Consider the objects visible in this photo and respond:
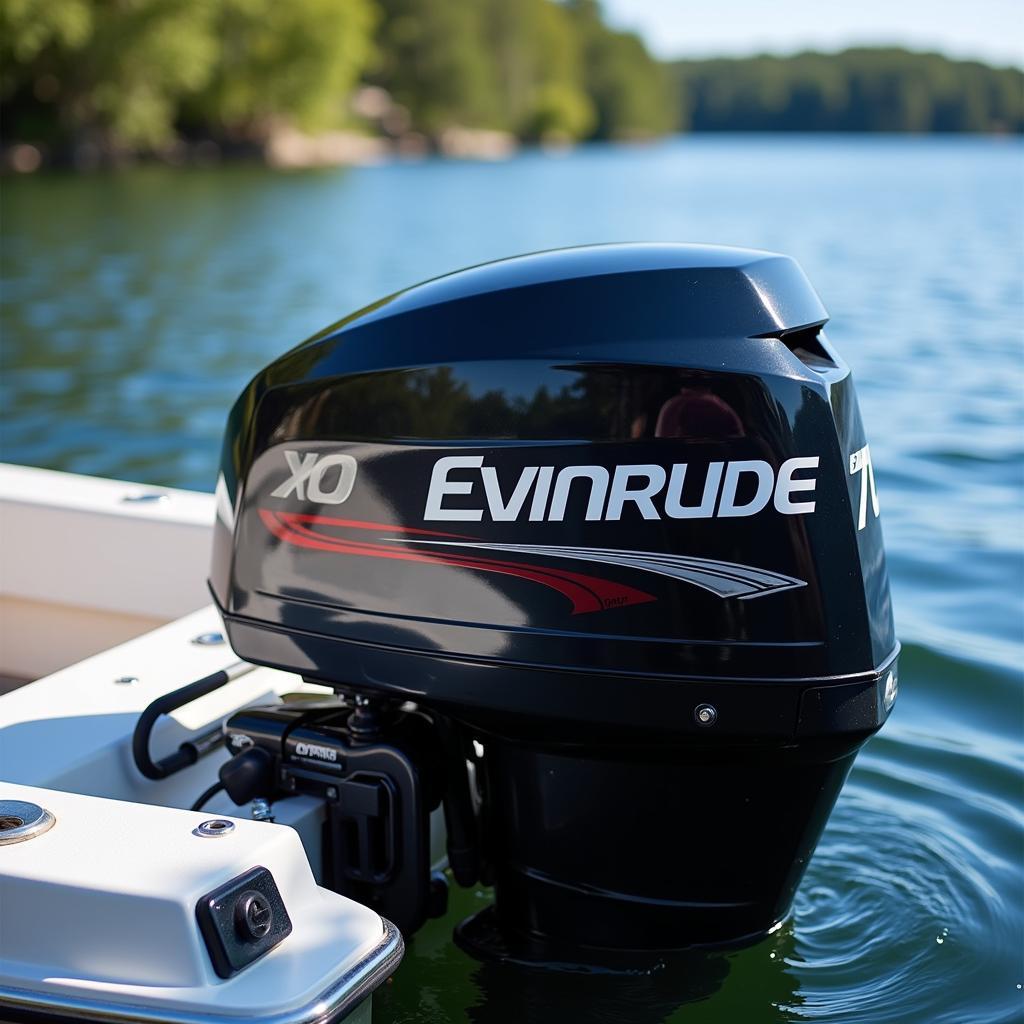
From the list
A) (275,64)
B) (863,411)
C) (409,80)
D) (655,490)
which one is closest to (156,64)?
(275,64)

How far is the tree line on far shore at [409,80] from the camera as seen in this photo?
27.9 metres

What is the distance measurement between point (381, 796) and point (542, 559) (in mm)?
340

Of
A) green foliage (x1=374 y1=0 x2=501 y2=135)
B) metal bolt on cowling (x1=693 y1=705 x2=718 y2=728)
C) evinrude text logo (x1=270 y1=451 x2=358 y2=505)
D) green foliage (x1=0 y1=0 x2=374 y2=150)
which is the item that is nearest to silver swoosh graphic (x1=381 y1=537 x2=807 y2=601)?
metal bolt on cowling (x1=693 y1=705 x2=718 y2=728)

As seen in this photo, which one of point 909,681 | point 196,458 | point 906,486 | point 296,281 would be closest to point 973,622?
point 909,681

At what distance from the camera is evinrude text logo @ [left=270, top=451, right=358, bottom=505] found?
1.49 meters

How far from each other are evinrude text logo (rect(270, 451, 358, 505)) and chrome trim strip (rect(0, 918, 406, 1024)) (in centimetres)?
51

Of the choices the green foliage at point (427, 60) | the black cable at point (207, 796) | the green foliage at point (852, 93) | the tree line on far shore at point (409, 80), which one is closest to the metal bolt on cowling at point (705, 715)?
the black cable at point (207, 796)

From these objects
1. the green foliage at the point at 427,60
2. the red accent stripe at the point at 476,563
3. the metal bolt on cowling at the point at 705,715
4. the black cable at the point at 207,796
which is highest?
the green foliage at the point at 427,60

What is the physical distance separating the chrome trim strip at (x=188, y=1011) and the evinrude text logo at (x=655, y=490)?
0.48 meters

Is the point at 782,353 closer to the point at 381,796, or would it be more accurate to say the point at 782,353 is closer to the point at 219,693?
the point at 381,796

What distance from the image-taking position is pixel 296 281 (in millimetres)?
12211

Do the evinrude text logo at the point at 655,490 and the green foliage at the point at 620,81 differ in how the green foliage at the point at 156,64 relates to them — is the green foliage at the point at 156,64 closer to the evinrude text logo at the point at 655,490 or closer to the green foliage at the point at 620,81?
the evinrude text logo at the point at 655,490

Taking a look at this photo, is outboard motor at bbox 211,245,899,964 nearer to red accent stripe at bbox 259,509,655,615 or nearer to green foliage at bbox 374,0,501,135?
red accent stripe at bbox 259,509,655,615

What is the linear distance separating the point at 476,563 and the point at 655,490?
204 millimetres
